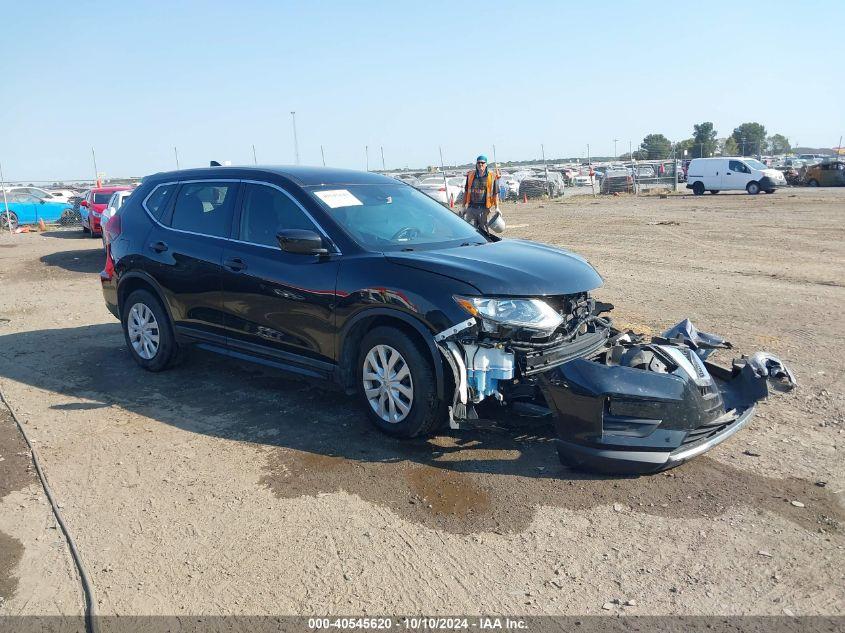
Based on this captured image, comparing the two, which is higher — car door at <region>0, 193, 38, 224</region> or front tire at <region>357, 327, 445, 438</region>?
car door at <region>0, 193, 38, 224</region>

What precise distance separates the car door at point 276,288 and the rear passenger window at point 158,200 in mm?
1190

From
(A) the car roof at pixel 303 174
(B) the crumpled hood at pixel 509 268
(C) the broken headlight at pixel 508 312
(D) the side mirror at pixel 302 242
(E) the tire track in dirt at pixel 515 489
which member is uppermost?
(A) the car roof at pixel 303 174

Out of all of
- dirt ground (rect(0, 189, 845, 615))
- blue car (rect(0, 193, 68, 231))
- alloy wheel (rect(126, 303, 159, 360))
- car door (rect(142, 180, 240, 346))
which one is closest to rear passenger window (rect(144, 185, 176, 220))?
car door (rect(142, 180, 240, 346))

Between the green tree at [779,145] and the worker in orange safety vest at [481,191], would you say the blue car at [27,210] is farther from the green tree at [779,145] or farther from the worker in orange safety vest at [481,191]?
the green tree at [779,145]

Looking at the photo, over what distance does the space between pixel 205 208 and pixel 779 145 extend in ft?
354

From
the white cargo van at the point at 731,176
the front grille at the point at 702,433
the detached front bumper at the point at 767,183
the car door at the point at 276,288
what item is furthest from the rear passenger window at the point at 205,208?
A: the detached front bumper at the point at 767,183

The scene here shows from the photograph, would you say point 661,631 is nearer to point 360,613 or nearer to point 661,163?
point 360,613

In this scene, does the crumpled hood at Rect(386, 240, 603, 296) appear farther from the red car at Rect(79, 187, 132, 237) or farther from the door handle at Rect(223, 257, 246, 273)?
the red car at Rect(79, 187, 132, 237)

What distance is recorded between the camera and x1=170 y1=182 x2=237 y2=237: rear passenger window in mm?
5977

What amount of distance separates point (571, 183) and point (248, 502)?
49621 millimetres

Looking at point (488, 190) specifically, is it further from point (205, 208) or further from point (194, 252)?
point (194, 252)

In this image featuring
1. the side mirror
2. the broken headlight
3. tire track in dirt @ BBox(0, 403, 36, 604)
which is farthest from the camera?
the side mirror

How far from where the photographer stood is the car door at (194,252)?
5.96m

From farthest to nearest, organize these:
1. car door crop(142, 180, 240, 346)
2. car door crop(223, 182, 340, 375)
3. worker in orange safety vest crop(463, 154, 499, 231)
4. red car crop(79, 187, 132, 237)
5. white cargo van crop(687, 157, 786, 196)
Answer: white cargo van crop(687, 157, 786, 196) → red car crop(79, 187, 132, 237) → worker in orange safety vest crop(463, 154, 499, 231) → car door crop(142, 180, 240, 346) → car door crop(223, 182, 340, 375)
